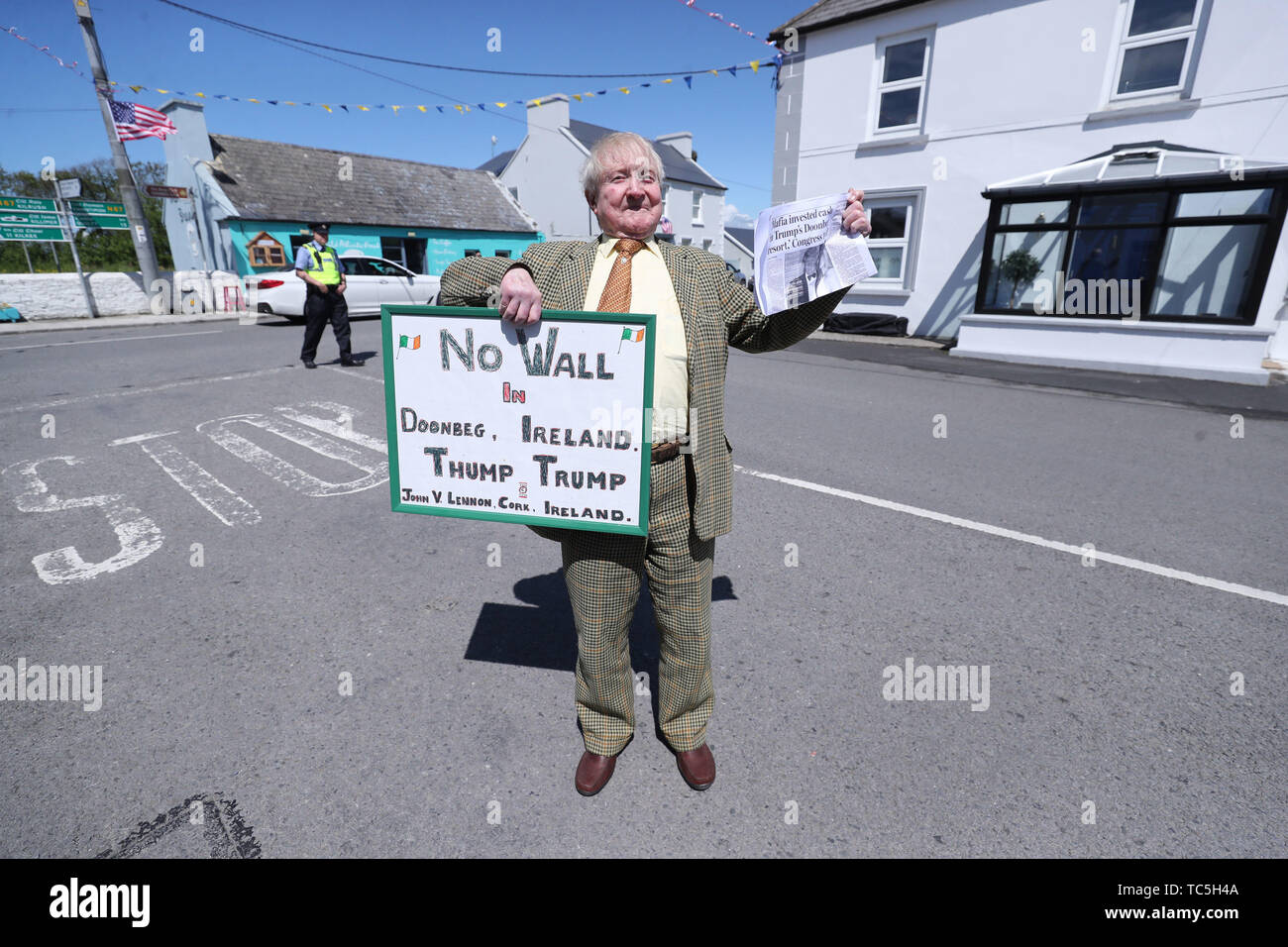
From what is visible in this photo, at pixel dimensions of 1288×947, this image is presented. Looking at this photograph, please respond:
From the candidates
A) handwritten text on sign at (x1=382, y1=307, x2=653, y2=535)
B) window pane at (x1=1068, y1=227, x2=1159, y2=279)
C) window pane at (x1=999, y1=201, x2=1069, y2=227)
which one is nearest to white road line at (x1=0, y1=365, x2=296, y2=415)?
handwritten text on sign at (x1=382, y1=307, x2=653, y2=535)

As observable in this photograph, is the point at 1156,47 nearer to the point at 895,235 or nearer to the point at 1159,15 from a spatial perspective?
the point at 1159,15

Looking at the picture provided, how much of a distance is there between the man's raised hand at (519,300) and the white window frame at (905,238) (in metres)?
14.3

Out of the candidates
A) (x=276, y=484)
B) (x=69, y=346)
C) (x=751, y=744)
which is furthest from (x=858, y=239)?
(x=69, y=346)

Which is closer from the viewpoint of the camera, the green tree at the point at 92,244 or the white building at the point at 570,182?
the green tree at the point at 92,244

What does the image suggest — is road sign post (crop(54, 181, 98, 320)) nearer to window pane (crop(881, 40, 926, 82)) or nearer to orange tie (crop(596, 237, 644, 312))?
window pane (crop(881, 40, 926, 82))

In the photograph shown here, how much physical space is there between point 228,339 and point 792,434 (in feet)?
37.3

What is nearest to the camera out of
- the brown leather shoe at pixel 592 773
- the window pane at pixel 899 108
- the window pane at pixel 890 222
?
the brown leather shoe at pixel 592 773

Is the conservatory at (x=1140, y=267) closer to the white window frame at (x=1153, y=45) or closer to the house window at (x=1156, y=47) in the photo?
the white window frame at (x=1153, y=45)

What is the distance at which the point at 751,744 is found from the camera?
7.95 feet

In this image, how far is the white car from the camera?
14469 mm

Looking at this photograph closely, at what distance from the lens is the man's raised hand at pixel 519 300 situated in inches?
75.6

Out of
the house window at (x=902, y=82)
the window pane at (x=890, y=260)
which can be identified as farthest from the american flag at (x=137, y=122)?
the window pane at (x=890, y=260)

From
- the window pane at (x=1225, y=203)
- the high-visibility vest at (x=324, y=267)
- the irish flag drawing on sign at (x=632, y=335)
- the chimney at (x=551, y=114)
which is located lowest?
the irish flag drawing on sign at (x=632, y=335)

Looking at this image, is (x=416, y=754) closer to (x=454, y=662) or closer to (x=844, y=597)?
(x=454, y=662)
